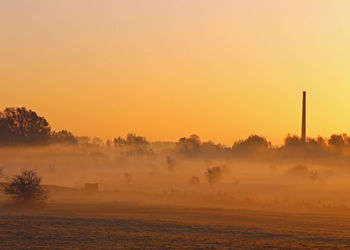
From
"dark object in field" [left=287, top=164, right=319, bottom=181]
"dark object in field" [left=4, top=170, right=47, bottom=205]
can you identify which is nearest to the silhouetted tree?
"dark object in field" [left=287, top=164, right=319, bottom=181]

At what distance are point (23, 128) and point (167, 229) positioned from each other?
13637 centimetres

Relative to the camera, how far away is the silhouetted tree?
18250 centimetres

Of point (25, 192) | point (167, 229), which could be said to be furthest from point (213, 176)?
point (167, 229)

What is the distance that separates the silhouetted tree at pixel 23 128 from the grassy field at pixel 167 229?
113315 mm

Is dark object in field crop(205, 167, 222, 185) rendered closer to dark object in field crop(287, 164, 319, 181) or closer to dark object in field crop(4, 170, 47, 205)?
dark object in field crop(287, 164, 319, 181)

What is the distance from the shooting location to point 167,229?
53000 millimetres

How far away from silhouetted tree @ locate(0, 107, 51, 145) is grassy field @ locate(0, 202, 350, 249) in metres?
113

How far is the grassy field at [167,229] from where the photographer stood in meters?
44.8

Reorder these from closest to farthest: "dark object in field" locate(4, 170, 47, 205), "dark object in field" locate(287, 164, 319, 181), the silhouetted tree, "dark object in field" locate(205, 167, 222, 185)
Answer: "dark object in field" locate(4, 170, 47, 205), "dark object in field" locate(205, 167, 222, 185), "dark object in field" locate(287, 164, 319, 181), the silhouetted tree

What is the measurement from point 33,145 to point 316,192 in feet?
291

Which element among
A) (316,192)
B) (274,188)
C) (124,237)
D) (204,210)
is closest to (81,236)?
(124,237)

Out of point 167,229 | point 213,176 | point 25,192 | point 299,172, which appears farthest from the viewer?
point 299,172

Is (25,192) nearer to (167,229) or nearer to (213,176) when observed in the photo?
(167,229)

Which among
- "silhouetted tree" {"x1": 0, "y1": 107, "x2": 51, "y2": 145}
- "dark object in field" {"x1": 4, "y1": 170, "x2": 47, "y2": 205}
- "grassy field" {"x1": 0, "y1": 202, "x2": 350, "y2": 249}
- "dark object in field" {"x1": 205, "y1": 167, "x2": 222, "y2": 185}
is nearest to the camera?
"grassy field" {"x1": 0, "y1": 202, "x2": 350, "y2": 249}
